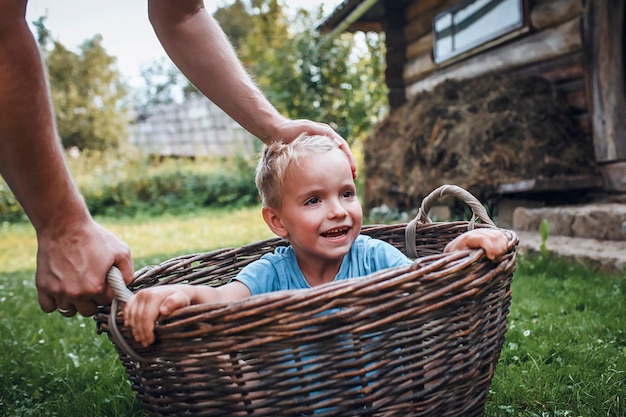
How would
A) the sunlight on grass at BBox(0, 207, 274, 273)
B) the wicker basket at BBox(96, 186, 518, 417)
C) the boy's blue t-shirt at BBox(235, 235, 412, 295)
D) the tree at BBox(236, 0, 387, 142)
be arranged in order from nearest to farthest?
1. the wicker basket at BBox(96, 186, 518, 417)
2. the boy's blue t-shirt at BBox(235, 235, 412, 295)
3. the sunlight on grass at BBox(0, 207, 274, 273)
4. the tree at BBox(236, 0, 387, 142)

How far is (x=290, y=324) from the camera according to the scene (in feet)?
3.63

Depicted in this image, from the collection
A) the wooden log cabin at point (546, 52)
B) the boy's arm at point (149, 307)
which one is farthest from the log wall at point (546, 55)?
the boy's arm at point (149, 307)

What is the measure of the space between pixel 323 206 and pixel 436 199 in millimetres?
439

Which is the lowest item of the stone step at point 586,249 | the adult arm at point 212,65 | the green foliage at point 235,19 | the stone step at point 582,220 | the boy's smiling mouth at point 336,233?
the stone step at point 586,249

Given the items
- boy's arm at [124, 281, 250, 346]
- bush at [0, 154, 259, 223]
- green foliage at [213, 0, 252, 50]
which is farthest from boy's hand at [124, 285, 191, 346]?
green foliage at [213, 0, 252, 50]

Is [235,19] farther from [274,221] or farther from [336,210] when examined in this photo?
[336,210]

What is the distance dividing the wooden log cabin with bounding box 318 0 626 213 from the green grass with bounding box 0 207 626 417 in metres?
1.18

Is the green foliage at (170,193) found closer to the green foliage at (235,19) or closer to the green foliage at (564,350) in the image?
the green foliage at (564,350)

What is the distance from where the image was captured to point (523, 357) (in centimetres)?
205

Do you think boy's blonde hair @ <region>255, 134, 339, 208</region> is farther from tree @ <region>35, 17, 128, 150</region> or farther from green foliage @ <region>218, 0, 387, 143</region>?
tree @ <region>35, 17, 128, 150</region>

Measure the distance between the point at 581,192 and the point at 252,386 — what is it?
3742 millimetres

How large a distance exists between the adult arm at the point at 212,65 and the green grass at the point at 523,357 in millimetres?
898

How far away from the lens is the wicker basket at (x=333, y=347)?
1118 millimetres

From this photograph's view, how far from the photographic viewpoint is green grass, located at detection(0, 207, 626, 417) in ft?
5.68
